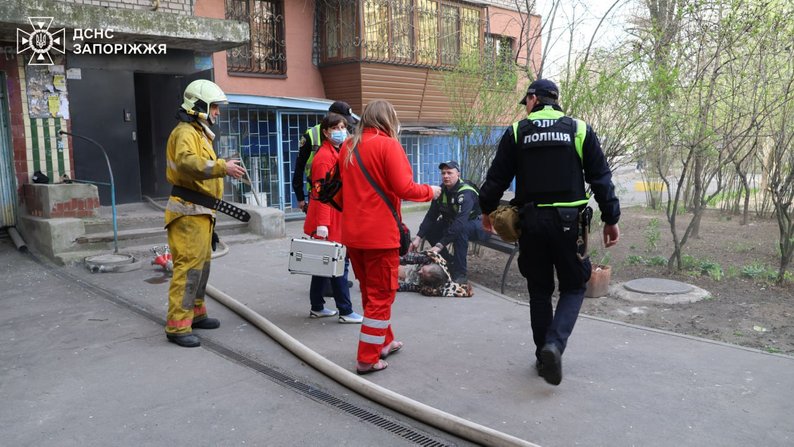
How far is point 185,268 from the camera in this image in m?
4.84

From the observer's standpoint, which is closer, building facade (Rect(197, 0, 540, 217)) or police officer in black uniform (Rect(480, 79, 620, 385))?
police officer in black uniform (Rect(480, 79, 620, 385))

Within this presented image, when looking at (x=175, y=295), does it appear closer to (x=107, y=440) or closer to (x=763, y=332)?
(x=107, y=440)

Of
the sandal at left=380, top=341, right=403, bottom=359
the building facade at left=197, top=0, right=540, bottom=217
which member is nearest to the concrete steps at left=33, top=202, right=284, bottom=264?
the building facade at left=197, top=0, right=540, bottom=217

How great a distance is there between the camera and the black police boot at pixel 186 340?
482 centimetres

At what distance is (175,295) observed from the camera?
482 centimetres

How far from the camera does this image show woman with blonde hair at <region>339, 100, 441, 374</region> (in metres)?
4.13

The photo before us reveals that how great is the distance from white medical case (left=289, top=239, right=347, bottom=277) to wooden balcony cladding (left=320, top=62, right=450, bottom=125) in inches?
285

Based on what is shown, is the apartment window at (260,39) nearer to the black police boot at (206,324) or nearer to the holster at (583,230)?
the black police boot at (206,324)

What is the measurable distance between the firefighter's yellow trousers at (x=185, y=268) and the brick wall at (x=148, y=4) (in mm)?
5659

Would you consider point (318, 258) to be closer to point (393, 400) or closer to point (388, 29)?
point (393, 400)

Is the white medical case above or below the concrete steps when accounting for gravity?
above

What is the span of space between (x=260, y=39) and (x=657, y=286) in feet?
30.1

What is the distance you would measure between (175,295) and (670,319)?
14.7 ft

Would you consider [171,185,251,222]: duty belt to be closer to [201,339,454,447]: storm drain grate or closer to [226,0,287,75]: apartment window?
[201,339,454,447]: storm drain grate
